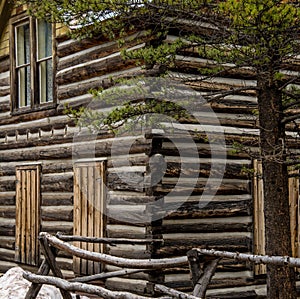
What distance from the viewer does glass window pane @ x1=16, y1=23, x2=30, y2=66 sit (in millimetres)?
12805

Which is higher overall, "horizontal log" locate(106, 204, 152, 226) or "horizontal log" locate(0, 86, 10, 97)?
"horizontal log" locate(0, 86, 10, 97)

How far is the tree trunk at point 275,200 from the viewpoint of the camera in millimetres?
7539

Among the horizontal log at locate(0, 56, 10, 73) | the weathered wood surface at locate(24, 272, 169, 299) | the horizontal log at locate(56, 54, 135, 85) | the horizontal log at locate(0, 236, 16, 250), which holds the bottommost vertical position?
the weathered wood surface at locate(24, 272, 169, 299)

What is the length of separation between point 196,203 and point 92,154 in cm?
190

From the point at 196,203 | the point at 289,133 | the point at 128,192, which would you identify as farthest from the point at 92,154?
the point at 289,133

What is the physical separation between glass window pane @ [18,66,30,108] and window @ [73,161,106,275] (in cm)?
245

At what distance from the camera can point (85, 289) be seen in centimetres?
555

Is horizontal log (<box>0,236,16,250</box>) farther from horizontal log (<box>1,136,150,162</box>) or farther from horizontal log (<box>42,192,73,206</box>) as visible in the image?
horizontal log (<box>1,136,150,162</box>)

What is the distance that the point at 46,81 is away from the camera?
1219 cm

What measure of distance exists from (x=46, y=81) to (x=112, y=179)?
302cm

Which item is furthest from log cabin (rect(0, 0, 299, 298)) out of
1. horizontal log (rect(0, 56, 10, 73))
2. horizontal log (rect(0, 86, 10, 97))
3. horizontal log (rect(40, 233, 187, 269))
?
horizontal log (rect(40, 233, 187, 269))

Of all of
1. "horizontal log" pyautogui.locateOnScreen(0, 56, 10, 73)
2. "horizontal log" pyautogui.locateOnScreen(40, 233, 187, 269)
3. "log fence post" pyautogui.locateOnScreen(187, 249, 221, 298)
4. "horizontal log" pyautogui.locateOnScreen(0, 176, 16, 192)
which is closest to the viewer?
"log fence post" pyautogui.locateOnScreen(187, 249, 221, 298)

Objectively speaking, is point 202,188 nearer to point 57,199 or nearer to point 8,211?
point 57,199

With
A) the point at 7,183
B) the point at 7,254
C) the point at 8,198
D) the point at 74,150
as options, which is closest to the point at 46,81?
the point at 74,150
